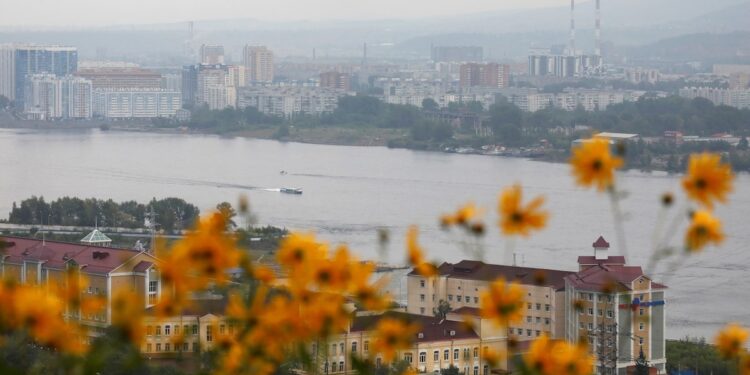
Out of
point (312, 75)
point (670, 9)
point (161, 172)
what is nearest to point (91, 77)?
point (312, 75)

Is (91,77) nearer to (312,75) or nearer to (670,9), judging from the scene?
(312,75)

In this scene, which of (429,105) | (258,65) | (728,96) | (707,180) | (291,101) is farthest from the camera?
(258,65)

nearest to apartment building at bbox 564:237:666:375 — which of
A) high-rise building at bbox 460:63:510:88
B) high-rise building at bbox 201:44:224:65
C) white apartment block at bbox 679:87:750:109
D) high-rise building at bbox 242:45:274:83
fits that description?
white apartment block at bbox 679:87:750:109

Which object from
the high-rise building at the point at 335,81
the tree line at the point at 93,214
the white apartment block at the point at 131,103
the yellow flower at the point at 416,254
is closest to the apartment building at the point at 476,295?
the tree line at the point at 93,214

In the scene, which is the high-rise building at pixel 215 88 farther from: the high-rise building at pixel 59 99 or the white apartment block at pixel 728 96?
the white apartment block at pixel 728 96

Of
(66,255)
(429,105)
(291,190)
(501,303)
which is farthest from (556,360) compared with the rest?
(429,105)

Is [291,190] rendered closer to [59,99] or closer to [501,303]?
[501,303]

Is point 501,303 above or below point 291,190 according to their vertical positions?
above
